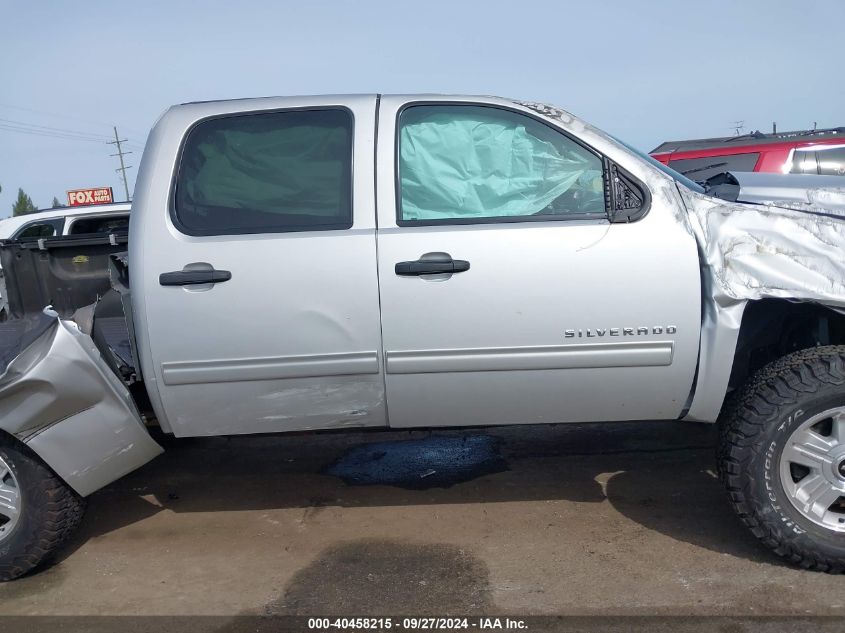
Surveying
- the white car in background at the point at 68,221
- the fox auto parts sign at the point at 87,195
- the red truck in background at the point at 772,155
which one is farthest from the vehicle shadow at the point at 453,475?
the fox auto parts sign at the point at 87,195

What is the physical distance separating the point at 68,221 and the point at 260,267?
6452 mm

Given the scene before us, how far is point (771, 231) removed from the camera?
307 cm

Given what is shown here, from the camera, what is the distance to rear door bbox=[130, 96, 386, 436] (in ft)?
10.6

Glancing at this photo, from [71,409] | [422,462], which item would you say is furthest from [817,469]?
[71,409]

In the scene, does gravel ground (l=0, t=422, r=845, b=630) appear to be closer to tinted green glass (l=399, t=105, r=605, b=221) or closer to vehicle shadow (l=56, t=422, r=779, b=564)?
vehicle shadow (l=56, t=422, r=779, b=564)

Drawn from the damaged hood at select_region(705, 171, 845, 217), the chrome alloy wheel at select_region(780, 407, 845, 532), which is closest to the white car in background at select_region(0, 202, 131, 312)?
the damaged hood at select_region(705, 171, 845, 217)

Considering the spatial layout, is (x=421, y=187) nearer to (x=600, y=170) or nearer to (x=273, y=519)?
(x=600, y=170)

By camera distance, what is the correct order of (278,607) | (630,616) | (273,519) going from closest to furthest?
1. (630,616)
2. (278,607)
3. (273,519)

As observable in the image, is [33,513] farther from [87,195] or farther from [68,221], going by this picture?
[87,195]

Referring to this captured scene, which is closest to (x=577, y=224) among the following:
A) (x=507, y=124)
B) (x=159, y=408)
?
(x=507, y=124)

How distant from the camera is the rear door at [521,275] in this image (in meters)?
3.14

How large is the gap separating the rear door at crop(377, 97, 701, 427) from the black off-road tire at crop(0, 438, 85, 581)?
151cm

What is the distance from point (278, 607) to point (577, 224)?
199 centimetres

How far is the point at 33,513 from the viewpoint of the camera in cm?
341
